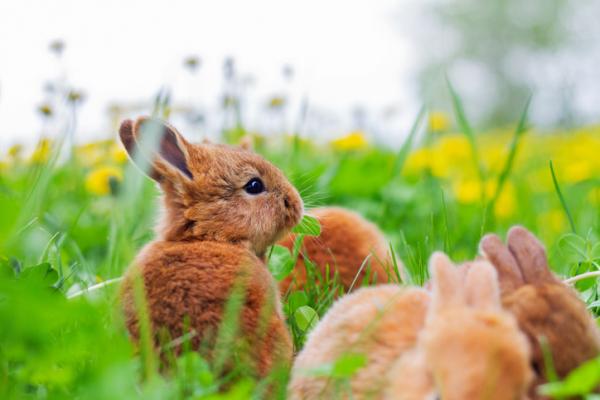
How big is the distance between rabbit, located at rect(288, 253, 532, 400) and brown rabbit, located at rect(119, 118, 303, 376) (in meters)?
0.24

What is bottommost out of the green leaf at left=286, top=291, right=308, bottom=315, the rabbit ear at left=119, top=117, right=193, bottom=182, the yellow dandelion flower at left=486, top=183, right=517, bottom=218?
the yellow dandelion flower at left=486, top=183, right=517, bottom=218

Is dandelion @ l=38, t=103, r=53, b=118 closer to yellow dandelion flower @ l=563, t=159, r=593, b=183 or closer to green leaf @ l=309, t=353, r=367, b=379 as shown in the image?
green leaf @ l=309, t=353, r=367, b=379

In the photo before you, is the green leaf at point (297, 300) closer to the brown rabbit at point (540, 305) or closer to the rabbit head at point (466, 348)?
the brown rabbit at point (540, 305)

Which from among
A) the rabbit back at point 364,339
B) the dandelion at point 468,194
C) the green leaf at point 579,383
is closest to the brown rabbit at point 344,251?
the rabbit back at point 364,339

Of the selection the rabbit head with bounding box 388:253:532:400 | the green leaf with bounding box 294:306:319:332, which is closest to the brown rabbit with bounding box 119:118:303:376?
the green leaf with bounding box 294:306:319:332

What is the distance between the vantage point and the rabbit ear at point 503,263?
6.82 ft

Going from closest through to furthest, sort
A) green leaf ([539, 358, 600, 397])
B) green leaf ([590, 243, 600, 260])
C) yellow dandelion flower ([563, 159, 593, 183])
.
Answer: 1. green leaf ([539, 358, 600, 397])
2. green leaf ([590, 243, 600, 260])
3. yellow dandelion flower ([563, 159, 593, 183])

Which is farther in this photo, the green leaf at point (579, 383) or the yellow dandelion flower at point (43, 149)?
the yellow dandelion flower at point (43, 149)

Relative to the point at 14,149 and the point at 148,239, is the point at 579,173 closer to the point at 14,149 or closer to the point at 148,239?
the point at 148,239

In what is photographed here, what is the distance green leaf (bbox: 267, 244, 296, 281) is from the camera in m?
2.95

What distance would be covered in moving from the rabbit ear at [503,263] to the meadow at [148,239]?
45 centimetres

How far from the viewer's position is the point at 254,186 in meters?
3.02

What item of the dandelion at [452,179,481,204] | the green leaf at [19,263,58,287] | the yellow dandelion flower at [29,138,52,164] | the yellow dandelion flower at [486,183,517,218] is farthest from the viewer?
the dandelion at [452,179,481,204]

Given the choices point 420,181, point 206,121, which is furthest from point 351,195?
point 206,121
